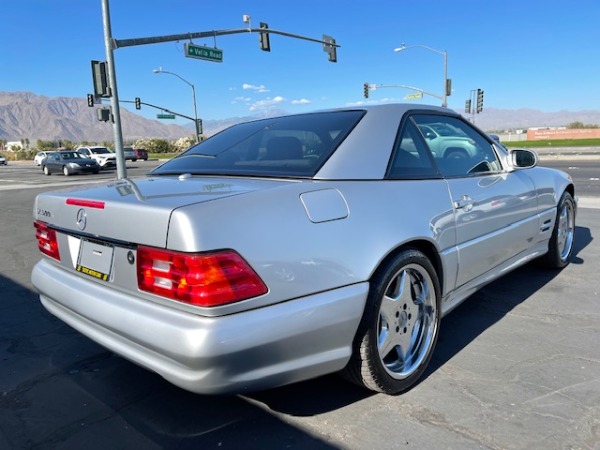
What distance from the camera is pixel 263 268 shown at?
6.23 feet

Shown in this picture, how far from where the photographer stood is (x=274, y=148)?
2898mm

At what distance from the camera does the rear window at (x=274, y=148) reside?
256 centimetres

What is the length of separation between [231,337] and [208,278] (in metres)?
0.24

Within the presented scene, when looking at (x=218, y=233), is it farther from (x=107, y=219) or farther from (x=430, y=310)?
(x=430, y=310)

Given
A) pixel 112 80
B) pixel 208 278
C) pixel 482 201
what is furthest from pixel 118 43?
pixel 208 278

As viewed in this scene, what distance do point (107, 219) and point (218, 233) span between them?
25.7 inches

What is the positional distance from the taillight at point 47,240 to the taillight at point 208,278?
1066 millimetres

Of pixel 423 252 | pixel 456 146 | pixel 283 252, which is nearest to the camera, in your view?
pixel 283 252

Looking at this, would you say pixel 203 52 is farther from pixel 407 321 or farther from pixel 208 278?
pixel 208 278

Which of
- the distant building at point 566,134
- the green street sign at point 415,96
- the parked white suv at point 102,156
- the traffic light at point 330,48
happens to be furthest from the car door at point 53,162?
the distant building at point 566,134

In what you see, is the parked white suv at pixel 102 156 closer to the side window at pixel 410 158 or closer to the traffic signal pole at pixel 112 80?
the traffic signal pole at pixel 112 80

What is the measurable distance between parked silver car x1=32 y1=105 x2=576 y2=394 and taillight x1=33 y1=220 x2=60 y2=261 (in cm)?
3

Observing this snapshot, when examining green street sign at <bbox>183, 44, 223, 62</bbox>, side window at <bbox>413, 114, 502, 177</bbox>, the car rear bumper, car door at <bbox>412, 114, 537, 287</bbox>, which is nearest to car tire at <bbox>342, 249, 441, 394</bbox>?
the car rear bumper

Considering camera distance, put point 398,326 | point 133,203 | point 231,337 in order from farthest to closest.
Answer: point 398,326
point 133,203
point 231,337
